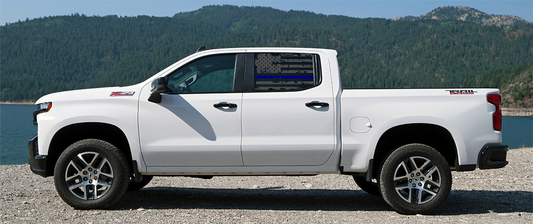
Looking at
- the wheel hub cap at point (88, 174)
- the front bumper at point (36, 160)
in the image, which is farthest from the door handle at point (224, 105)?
the front bumper at point (36, 160)

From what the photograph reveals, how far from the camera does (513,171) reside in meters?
8.73

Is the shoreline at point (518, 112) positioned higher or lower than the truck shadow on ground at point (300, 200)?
lower

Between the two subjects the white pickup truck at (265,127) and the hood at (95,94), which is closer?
the white pickup truck at (265,127)

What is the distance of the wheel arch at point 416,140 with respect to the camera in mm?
4711

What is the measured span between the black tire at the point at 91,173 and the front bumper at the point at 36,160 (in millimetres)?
197

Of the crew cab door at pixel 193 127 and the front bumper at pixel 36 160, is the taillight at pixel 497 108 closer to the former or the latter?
the crew cab door at pixel 193 127

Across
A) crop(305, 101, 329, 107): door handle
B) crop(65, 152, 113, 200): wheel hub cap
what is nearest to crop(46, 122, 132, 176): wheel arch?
crop(65, 152, 113, 200): wheel hub cap

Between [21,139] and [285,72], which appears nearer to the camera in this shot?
[285,72]

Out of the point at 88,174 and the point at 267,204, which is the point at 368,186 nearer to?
the point at 267,204

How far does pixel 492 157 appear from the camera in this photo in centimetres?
447

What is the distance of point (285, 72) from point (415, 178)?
5.98 ft

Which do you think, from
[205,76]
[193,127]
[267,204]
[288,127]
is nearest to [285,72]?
[288,127]

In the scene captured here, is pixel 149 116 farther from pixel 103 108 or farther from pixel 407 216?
pixel 407 216

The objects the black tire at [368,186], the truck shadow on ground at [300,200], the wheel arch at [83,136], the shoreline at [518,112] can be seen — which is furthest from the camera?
the shoreline at [518,112]
